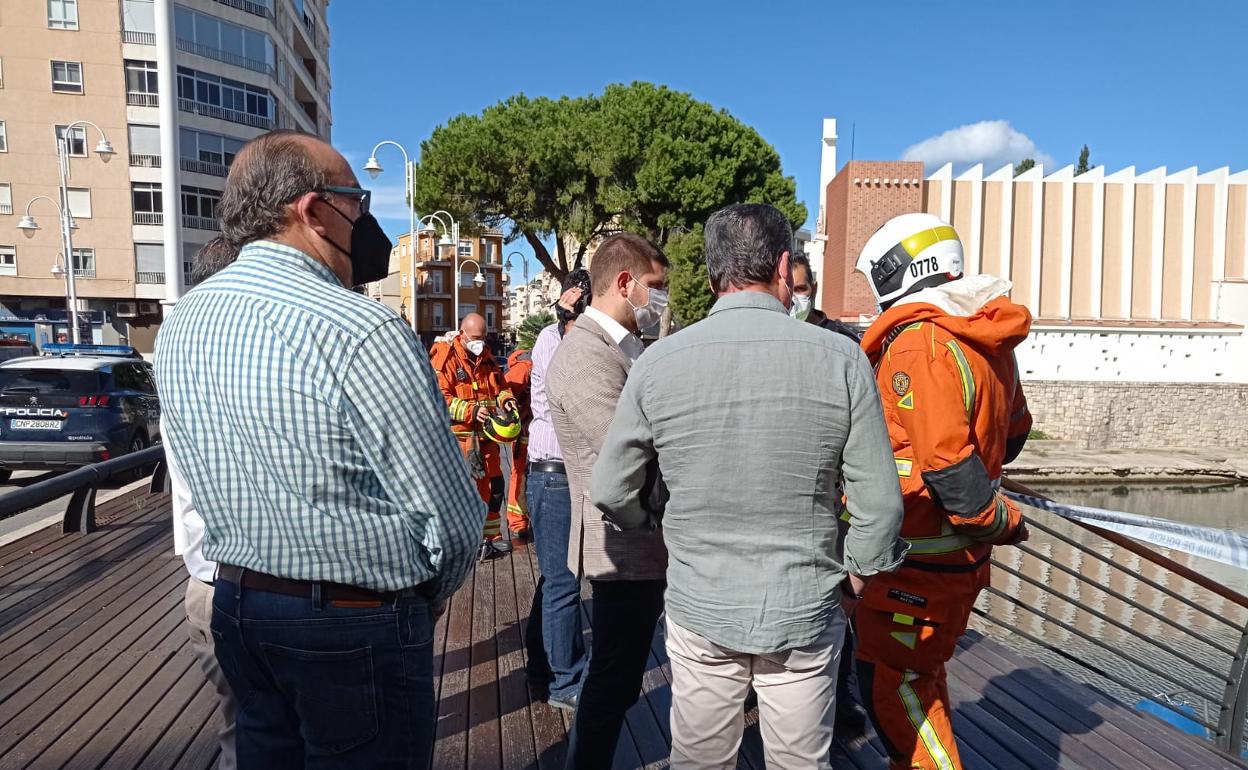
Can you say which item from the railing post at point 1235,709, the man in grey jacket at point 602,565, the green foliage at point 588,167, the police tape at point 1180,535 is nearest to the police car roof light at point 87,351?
the green foliage at point 588,167

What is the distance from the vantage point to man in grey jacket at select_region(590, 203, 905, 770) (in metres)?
1.84

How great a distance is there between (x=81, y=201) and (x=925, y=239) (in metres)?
40.9

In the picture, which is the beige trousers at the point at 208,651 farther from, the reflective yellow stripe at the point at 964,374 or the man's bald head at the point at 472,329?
the man's bald head at the point at 472,329

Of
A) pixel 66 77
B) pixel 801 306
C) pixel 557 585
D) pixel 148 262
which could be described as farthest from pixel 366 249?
pixel 66 77

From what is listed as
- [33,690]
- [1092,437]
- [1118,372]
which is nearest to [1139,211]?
[1118,372]

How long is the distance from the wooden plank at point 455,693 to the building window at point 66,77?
39.6m

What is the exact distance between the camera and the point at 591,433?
2492mm

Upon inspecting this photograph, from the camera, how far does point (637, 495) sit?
6.86 feet

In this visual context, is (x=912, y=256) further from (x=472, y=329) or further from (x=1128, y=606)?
(x=1128, y=606)

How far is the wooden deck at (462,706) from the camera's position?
3115mm

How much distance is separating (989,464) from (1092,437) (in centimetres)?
3304

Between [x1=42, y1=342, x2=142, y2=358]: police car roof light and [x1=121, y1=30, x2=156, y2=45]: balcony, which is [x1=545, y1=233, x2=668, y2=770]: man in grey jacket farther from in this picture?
[x1=121, y1=30, x2=156, y2=45]: balcony

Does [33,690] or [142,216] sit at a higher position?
[142,216]

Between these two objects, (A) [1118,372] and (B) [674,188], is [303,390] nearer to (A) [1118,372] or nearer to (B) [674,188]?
(B) [674,188]
